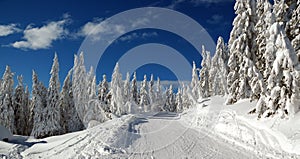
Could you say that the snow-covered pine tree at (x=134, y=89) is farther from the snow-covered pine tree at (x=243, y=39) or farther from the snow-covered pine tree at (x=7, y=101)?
the snow-covered pine tree at (x=243, y=39)

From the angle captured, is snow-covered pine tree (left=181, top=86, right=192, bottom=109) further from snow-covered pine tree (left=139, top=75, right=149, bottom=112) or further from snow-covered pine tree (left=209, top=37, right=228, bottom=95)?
snow-covered pine tree (left=209, top=37, right=228, bottom=95)

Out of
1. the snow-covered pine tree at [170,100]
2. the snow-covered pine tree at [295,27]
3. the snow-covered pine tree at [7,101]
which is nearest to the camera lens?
the snow-covered pine tree at [295,27]

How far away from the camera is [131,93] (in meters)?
71.4

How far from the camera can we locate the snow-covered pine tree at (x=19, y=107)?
42594mm

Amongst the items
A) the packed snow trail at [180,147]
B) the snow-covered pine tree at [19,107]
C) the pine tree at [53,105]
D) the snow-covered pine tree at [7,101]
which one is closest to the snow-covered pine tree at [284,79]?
the packed snow trail at [180,147]

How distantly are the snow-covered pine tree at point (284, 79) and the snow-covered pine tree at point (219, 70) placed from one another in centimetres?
3024

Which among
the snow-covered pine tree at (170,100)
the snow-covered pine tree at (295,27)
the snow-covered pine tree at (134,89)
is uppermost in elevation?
the snow-covered pine tree at (295,27)

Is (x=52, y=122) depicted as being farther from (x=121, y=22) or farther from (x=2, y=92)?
(x=121, y=22)

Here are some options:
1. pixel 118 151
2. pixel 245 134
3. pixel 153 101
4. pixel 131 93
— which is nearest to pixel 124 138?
pixel 118 151

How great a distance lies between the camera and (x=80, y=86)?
1769 inches

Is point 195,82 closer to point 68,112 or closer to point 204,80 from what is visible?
point 204,80

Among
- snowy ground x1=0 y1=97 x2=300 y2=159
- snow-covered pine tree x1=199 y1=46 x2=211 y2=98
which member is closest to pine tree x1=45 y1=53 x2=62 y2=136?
snowy ground x1=0 y1=97 x2=300 y2=159

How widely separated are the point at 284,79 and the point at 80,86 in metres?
36.8

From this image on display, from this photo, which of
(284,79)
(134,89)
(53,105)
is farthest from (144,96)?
(284,79)
